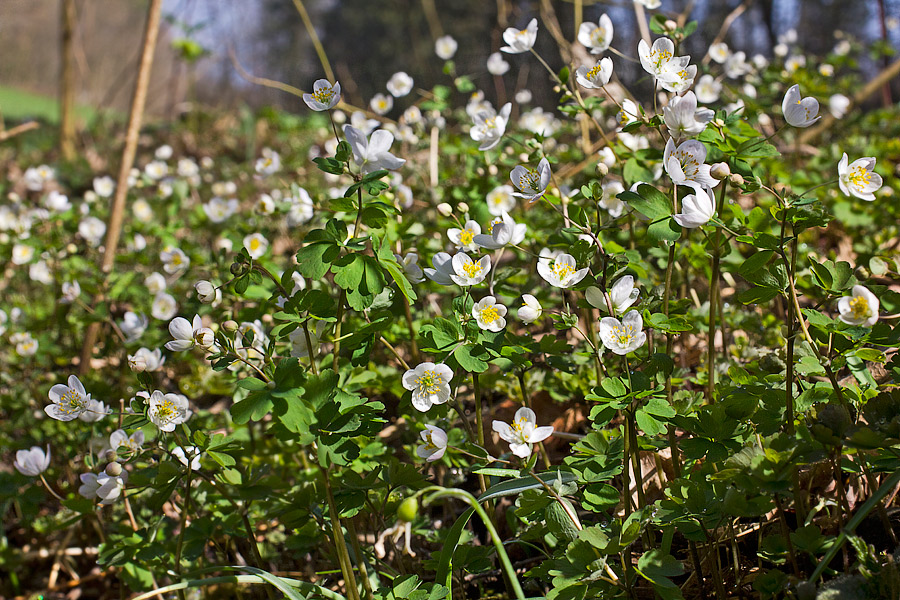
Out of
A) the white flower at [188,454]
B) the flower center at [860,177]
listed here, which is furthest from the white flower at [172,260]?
the flower center at [860,177]

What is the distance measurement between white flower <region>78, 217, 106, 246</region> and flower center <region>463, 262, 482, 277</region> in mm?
2114

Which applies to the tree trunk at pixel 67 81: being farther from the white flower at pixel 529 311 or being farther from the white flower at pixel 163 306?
the white flower at pixel 529 311

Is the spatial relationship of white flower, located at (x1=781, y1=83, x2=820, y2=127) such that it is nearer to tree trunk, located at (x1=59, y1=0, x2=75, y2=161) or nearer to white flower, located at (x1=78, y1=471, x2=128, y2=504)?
white flower, located at (x1=78, y1=471, x2=128, y2=504)

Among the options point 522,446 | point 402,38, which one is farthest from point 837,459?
point 402,38

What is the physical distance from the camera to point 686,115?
1.25m

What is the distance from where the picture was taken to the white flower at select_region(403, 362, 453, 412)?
4.04 ft

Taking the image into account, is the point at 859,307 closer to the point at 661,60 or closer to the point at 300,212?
the point at 661,60

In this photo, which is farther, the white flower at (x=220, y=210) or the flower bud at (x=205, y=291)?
the white flower at (x=220, y=210)

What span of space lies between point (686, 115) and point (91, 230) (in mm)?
2657

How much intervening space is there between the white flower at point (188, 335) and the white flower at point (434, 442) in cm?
44

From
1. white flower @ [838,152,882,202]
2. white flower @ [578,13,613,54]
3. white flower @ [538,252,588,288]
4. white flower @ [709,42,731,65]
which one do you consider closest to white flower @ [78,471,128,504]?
white flower @ [538,252,588,288]

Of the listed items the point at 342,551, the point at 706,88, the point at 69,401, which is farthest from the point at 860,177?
the point at 69,401

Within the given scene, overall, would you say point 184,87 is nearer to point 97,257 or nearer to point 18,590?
point 97,257

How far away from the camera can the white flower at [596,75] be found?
1.37 meters
